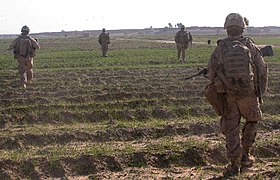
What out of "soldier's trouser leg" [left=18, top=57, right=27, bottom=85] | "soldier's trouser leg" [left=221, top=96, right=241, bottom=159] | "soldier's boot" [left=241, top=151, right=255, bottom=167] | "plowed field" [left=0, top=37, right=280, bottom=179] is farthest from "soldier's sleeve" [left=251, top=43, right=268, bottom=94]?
"soldier's trouser leg" [left=18, top=57, right=27, bottom=85]

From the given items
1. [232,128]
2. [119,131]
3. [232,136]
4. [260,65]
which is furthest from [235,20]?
→ [119,131]

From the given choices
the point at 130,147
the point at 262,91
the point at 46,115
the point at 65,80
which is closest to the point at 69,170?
the point at 130,147

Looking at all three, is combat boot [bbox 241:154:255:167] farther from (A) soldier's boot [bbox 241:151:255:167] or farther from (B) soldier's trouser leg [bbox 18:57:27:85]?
(B) soldier's trouser leg [bbox 18:57:27:85]

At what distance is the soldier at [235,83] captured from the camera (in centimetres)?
579

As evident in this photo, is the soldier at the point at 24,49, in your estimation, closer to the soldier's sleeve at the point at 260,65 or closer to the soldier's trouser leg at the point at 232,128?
the soldier's trouser leg at the point at 232,128

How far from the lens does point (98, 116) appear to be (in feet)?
32.8

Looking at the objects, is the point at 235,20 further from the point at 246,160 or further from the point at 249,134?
the point at 246,160

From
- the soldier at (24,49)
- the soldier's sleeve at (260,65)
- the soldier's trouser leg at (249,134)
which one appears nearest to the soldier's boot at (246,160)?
the soldier's trouser leg at (249,134)

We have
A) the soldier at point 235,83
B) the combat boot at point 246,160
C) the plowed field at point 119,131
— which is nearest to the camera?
the soldier at point 235,83

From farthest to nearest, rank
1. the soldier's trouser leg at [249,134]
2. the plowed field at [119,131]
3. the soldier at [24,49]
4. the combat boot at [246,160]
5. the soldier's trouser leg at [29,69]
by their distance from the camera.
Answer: the soldier's trouser leg at [29,69]
the soldier at [24,49]
the plowed field at [119,131]
the combat boot at [246,160]
the soldier's trouser leg at [249,134]

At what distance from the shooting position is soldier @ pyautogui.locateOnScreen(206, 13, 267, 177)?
19.0 feet

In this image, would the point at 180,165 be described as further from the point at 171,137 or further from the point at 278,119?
the point at 278,119

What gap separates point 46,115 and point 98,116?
1138 millimetres

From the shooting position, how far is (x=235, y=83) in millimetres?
5793
